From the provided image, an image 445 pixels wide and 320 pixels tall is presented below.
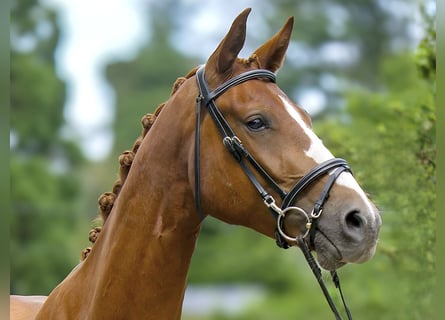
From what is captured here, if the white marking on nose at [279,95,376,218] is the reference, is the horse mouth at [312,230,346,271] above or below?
below

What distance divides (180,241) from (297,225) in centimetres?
59

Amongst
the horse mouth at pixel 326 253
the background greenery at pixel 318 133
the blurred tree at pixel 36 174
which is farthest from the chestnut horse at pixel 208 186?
the blurred tree at pixel 36 174

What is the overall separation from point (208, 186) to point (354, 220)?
0.71m

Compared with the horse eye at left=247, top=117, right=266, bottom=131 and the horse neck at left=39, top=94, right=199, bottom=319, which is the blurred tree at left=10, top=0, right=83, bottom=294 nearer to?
the horse neck at left=39, top=94, right=199, bottom=319

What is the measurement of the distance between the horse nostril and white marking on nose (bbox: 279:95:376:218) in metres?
0.05

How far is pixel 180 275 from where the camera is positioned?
342 centimetres

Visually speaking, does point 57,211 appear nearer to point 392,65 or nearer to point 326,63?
point 392,65

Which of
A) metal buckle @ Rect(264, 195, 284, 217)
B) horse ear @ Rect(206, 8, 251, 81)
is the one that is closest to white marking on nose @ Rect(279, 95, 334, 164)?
metal buckle @ Rect(264, 195, 284, 217)

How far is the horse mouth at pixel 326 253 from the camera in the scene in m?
3.05

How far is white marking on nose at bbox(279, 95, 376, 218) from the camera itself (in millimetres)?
3031

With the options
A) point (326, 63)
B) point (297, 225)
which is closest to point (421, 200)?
point (297, 225)

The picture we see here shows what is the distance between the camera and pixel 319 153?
10.4 feet

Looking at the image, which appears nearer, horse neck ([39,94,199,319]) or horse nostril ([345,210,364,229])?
horse nostril ([345,210,364,229])

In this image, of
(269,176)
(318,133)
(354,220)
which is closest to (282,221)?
(269,176)
